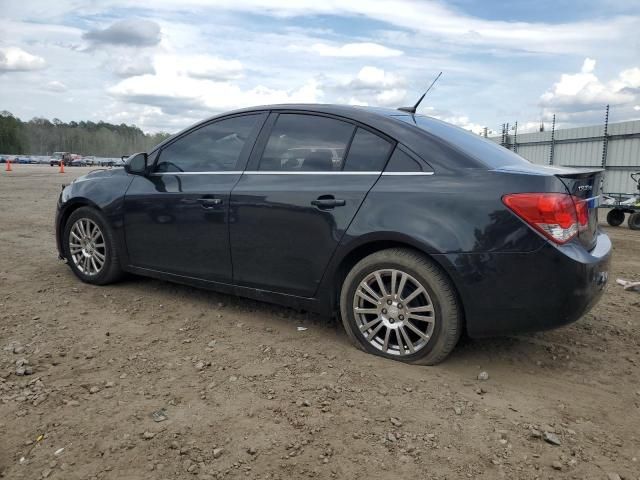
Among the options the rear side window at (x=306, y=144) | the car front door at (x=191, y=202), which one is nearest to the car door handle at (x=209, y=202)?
the car front door at (x=191, y=202)

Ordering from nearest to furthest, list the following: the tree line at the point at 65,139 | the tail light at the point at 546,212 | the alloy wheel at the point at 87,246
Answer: the tail light at the point at 546,212 → the alloy wheel at the point at 87,246 → the tree line at the point at 65,139

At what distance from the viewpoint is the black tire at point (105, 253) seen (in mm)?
4816

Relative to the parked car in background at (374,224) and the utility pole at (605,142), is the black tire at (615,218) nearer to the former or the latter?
the utility pole at (605,142)

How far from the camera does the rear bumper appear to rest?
3.03 meters

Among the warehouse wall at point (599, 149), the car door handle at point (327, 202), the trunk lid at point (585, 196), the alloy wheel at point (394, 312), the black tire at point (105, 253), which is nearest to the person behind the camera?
the trunk lid at point (585, 196)

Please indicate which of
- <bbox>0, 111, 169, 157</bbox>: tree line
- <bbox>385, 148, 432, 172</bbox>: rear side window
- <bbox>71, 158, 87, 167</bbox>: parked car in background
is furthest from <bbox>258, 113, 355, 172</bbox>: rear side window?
<bbox>0, 111, 169, 157</bbox>: tree line

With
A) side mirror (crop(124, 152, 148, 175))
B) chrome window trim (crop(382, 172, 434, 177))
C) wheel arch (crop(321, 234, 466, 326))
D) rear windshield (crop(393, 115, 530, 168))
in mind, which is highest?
rear windshield (crop(393, 115, 530, 168))

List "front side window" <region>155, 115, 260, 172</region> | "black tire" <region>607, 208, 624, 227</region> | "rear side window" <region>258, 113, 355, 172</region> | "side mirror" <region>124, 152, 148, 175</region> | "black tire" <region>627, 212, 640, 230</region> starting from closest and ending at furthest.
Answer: "rear side window" <region>258, 113, 355, 172</region> → "front side window" <region>155, 115, 260, 172</region> → "side mirror" <region>124, 152, 148, 175</region> → "black tire" <region>627, 212, 640, 230</region> → "black tire" <region>607, 208, 624, 227</region>

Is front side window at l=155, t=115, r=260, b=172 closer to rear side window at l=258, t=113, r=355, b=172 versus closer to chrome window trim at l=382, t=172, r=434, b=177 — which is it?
rear side window at l=258, t=113, r=355, b=172

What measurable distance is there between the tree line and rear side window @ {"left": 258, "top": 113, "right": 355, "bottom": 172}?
9978 cm

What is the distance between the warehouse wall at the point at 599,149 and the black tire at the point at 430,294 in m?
13.6

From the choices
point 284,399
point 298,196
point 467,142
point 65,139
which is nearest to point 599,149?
point 467,142

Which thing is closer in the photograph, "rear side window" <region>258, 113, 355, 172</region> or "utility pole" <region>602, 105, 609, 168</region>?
"rear side window" <region>258, 113, 355, 172</region>

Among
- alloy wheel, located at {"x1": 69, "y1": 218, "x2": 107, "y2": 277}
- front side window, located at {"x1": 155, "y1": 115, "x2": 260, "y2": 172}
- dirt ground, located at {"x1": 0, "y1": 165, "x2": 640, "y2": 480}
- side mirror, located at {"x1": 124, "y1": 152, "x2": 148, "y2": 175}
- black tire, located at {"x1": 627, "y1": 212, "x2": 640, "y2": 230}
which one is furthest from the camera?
black tire, located at {"x1": 627, "y1": 212, "x2": 640, "y2": 230}
